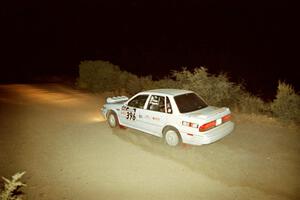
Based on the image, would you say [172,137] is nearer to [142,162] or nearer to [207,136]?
[207,136]

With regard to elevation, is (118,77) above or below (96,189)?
above

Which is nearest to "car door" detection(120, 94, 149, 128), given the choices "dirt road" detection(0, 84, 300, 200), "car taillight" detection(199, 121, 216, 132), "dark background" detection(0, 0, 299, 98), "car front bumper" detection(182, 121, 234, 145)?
"dirt road" detection(0, 84, 300, 200)

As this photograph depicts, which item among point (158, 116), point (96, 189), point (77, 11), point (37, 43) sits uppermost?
point (77, 11)

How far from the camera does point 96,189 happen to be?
21.2ft

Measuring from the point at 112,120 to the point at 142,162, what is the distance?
3.26m

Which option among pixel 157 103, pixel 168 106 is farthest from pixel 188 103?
pixel 157 103

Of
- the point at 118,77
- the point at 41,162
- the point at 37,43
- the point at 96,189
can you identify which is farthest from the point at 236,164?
the point at 37,43

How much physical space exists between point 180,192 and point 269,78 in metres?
25.0

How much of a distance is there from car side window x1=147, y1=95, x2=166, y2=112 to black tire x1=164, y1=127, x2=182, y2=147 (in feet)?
2.08

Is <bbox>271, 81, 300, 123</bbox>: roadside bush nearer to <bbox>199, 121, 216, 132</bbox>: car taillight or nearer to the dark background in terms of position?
<bbox>199, 121, 216, 132</bbox>: car taillight

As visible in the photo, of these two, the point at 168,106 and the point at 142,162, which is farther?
the point at 168,106

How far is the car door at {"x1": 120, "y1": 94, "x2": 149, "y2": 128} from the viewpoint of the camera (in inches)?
373

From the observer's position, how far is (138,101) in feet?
31.7

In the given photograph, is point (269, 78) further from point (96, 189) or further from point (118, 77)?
point (96, 189)
